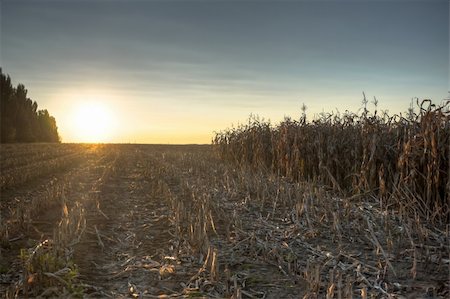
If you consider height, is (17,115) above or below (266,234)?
above

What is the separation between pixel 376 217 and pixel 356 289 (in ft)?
8.63

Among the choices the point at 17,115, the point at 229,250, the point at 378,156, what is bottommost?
the point at 229,250

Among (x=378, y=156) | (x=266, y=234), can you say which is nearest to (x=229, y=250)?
(x=266, y=234)

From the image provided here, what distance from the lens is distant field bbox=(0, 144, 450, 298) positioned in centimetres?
460

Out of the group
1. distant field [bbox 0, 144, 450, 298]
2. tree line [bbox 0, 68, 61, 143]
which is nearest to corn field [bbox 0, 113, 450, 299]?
distant field [bbox 0, 144, 450, 298]

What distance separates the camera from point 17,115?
4909 cm

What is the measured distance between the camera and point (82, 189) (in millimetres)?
12258

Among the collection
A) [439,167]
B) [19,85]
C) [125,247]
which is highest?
[19,85]

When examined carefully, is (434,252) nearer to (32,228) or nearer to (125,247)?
(125,247)

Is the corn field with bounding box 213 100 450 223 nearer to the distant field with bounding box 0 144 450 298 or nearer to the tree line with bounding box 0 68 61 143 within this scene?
the distant field with bounding box 0 144 450 298

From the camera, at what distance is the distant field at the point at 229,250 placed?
181 inches

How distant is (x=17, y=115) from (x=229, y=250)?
50003 mm

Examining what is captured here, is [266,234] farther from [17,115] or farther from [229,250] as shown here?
[17,115]

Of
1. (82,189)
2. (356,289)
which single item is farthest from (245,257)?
(82,189)
